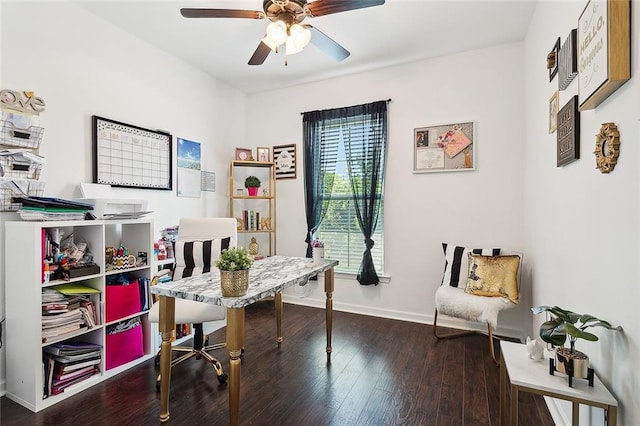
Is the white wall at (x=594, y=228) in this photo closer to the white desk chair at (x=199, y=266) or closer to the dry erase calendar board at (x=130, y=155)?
the white desk chair at (x=199, y=266)

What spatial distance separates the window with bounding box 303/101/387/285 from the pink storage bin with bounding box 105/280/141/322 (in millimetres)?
1894

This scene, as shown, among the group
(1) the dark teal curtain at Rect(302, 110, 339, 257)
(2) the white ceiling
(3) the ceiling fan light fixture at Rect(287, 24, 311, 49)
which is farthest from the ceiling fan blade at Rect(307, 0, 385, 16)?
(1) the dark teal curtain at Rect(302, 110, 339, 257)

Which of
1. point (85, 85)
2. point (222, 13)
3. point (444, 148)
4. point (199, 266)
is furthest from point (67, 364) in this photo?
point (444, 148)

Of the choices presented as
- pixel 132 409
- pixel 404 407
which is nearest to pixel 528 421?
pixel 404 407

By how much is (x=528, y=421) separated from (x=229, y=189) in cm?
352

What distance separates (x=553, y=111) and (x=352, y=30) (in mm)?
1691

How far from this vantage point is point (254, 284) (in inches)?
66.8

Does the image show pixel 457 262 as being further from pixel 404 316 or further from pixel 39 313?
pixel 39 313

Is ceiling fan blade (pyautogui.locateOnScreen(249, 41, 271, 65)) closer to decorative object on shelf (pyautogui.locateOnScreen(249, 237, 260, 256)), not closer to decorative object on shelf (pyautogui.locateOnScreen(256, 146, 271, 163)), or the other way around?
decorative object on shelf (pyautogui.locateOnScreen(256, 146, 271, 163))

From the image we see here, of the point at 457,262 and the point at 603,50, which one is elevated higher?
the point at 603,50

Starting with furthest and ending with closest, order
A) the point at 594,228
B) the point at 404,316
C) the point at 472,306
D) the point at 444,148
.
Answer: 1. the point at 404,316
2. the point at 444,148
3. the point at 472,306
4. the point at 594,228

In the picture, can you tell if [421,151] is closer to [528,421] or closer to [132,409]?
[528,421]

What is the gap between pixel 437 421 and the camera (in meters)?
1.68

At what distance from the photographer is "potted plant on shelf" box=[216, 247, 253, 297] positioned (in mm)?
1450
